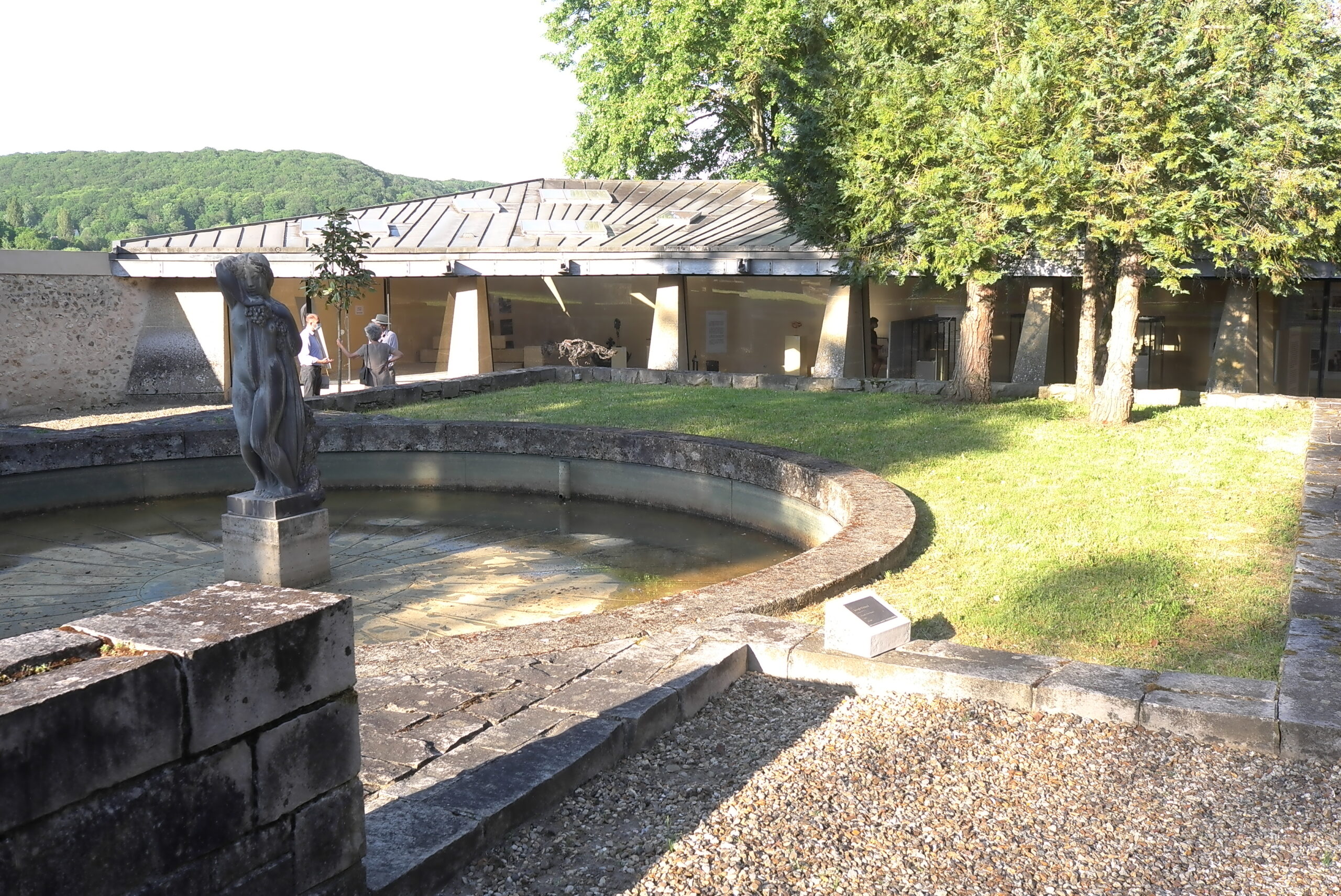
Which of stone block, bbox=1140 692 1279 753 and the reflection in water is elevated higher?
stone block, bbox=1140 692 1279 753

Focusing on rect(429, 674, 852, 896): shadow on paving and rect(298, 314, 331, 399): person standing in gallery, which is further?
rect(298, 314, 331, 399): person standing in gallery

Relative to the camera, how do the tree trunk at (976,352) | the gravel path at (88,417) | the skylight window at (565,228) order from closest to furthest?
the gravel path at (88,417) < the tree trunk at (976,352) < the skylight window at (565,228)

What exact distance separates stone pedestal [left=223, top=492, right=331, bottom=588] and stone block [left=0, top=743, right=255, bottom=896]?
16.0 ft

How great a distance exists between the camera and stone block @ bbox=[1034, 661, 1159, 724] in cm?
451

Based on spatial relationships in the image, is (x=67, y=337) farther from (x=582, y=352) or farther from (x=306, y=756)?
(x=306, y=756)

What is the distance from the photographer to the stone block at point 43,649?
2.41 meters

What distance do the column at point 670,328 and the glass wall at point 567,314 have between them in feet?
13.0

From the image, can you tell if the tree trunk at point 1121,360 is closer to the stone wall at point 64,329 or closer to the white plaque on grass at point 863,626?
the white plaque on grass at point 863,626

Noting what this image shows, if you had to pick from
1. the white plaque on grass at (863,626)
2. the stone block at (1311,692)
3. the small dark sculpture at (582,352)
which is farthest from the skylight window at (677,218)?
the stone block at (1311,692)

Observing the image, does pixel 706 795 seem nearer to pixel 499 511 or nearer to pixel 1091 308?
pixel 499 511

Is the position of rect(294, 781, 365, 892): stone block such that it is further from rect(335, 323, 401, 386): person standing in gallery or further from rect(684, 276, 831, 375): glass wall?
rect(684, 276, 831, 375): glass wall

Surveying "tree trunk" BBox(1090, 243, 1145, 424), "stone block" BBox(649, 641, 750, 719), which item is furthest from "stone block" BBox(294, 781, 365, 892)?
"tree trunk" BBox(1090, 243, 1145, 424)

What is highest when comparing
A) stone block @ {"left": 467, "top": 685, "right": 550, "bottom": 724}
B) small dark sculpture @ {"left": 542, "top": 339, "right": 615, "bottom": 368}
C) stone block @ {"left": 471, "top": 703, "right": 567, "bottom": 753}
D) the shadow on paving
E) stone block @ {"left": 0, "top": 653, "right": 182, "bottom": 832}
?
small dark sculpture @ {"left": 542, "top": 339, "right": 615, "bottom": 368}

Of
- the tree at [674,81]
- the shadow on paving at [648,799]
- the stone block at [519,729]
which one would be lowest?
the shadow on paving at [648,799]
